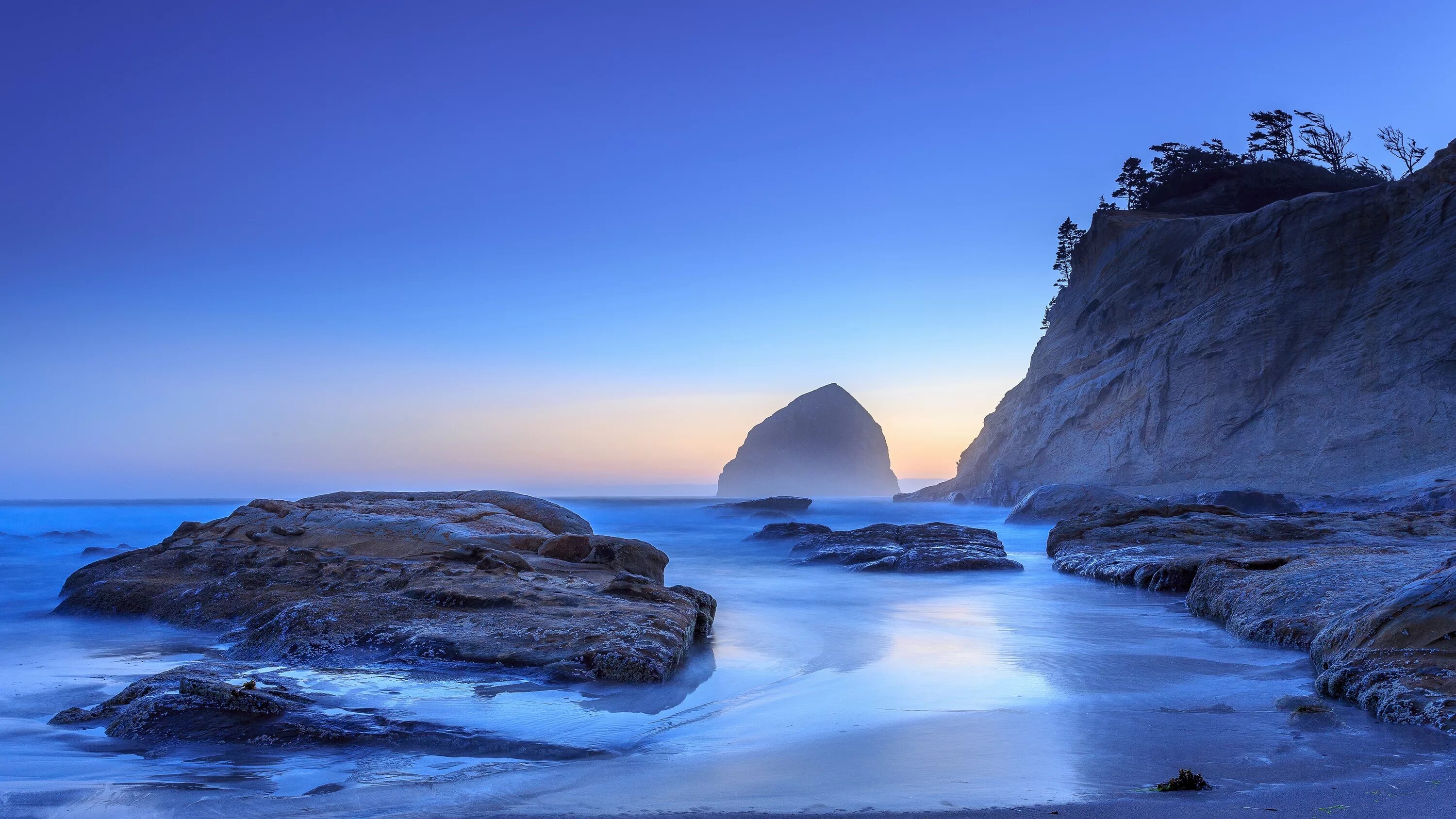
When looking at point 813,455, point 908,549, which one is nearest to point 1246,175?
point 908,549

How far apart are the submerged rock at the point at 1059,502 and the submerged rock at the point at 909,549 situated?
31.5ft

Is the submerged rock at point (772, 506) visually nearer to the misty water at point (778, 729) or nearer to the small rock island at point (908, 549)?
the small rock island at point (908, 549)

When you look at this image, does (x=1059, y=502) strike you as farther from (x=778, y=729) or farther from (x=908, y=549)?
(x=778, y=729)

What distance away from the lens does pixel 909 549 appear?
17.6 metres

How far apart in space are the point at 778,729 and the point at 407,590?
414cm

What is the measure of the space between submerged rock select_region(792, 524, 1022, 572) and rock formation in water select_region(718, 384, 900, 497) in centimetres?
11591

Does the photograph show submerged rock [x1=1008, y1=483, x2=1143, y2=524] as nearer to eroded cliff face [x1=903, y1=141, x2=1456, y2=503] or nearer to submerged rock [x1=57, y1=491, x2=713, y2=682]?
eroded cliff face [x1=903, y1=141, x2=1456, y2=503]

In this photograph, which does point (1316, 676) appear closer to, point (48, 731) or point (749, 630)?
point (749, 630)

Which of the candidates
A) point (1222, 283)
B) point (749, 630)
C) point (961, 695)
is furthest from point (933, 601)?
point (1222, 283)

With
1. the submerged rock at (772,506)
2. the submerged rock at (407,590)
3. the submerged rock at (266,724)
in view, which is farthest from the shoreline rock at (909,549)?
the submerged rock at (772,506)

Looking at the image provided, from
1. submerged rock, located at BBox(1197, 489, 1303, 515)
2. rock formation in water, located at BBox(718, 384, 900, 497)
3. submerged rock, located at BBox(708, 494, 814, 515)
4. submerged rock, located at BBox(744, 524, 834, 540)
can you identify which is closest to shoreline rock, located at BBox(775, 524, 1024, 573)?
submerged rock, located at BBox(744, 524, 834, 540)

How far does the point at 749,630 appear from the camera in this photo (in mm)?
9352

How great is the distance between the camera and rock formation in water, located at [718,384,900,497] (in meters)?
141

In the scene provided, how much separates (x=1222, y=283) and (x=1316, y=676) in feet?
107
